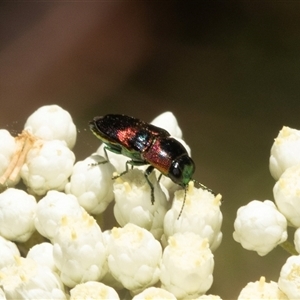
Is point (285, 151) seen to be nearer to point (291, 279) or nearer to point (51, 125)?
point (291, 279)

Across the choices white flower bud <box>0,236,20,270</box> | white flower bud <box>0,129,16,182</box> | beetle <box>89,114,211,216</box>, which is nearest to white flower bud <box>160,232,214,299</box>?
beetle <box>89,114,211,216</box>

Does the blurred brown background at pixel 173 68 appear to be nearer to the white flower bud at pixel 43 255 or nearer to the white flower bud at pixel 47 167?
the white flower bud at pixel 47 167

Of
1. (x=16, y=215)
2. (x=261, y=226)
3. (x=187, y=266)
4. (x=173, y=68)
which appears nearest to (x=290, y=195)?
(x=261, y=226)

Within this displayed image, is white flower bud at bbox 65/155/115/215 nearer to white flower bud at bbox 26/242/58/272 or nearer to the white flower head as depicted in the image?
white flower bud at bbox 26/242/58/272

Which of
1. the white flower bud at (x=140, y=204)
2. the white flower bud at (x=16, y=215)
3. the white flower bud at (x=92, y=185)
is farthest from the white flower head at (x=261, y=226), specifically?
the white flower bud at (x=16, y=215)

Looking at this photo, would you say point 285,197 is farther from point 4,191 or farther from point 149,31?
point 149,31

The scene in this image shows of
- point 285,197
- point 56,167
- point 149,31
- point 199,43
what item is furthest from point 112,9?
point 285,197
